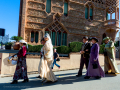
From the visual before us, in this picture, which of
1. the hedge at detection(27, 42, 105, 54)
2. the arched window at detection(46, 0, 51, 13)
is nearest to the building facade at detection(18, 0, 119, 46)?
the arched window at detection(46, 0, 51, 13)

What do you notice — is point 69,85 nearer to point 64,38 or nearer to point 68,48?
point 68,48

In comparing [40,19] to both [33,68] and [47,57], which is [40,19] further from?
[47,57]

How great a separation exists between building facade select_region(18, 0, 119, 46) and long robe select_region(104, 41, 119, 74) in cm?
1000

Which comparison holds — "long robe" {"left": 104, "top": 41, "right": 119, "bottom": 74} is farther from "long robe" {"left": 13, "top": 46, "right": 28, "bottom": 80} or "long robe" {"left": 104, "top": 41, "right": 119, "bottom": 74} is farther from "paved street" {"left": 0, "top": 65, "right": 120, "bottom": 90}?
"long robe" {"left": 13, "top": 46, "right": 28, "bottom": 80}

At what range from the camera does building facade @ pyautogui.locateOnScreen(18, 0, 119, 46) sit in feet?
47.3

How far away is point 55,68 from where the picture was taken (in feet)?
27.2

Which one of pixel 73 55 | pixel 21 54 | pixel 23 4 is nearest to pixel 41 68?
pixel 21 54

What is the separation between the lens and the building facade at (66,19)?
47.3 ft

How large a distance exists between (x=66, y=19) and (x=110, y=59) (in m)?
11.2

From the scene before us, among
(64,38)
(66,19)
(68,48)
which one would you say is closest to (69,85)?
(68,48)

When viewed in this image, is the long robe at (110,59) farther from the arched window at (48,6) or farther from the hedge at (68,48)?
the arched window at (48,6)

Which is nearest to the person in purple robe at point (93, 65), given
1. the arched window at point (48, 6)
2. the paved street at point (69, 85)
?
the paved street at point (69, 85)

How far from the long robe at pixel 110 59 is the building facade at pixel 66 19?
1000 cm

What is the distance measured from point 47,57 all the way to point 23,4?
11444 mm
